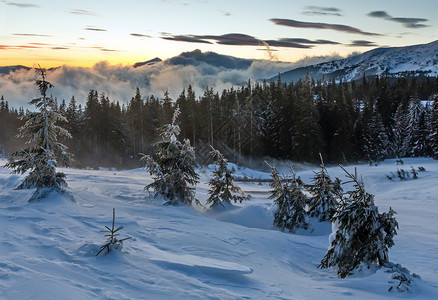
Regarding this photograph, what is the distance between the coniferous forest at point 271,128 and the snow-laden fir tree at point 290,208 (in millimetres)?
35191

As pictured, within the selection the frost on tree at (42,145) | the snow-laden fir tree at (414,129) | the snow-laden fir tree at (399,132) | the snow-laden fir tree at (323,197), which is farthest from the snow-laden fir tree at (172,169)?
the snow-laden fir tree at (399,132)

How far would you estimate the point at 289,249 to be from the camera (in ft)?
37.0

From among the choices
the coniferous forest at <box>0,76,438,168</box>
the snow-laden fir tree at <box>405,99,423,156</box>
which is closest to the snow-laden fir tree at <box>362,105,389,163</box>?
the coniferous forest at <box>0,76,438,168</box>

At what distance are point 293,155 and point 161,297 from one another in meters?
48.4

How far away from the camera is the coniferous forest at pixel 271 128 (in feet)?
164

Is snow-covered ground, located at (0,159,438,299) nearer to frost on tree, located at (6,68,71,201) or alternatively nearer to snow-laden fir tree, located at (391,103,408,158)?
frost on tree, located at (6,68,71,201)

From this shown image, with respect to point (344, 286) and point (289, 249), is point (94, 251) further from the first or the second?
point (289, 249)

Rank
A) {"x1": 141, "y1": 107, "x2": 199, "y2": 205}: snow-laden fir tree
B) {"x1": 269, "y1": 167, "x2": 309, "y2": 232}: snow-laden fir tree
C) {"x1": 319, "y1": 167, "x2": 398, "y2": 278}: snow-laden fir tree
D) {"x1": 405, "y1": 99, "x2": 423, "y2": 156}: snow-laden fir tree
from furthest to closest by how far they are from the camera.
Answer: {"x1": 405, "y1": 99, "x2": 423, "y2": 156}: snow-laden fir tree
{"x1": 141, "y1": 107, "x2": 199, "y2": 205}: snow-laden fir tree
{"x1": 269, "y1": 167, "x2": 309, "y2": 232}: snow-laden fir tree
{"x1": 319, "y1": 167, "x2": 398, "y2": 278}: snow-laden fir tree

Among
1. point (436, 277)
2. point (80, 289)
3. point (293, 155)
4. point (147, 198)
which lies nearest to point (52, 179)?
point (147, 198)

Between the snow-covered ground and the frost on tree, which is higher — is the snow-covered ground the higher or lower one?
the lower one

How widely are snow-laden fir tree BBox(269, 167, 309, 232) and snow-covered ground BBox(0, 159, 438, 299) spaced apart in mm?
853

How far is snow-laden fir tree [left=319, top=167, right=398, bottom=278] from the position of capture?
311 inches

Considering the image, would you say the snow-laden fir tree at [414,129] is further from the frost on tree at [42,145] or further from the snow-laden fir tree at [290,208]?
the frost on tree at [42,145]

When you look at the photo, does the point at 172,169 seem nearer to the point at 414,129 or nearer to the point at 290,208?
the point at 290,208
